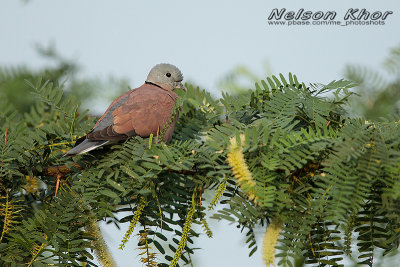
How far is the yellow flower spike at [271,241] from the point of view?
1.58m

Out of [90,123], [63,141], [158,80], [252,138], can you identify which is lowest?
[252,138]

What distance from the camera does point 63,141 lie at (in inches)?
96.2

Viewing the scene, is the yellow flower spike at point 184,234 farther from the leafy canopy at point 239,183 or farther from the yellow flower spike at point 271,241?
the yellow flower spike at point 271,241

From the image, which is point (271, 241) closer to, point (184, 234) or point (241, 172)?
point (241, 172)

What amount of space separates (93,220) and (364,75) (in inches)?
66.7

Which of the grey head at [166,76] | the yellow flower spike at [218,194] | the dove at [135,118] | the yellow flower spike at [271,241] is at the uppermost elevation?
the grey head at [166,76]

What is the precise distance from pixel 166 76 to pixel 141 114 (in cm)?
124

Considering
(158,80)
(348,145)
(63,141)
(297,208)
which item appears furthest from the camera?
(158,80)

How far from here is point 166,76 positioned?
4.09 m

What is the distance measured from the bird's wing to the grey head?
2.77ft

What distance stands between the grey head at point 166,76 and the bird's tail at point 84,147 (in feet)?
5.68

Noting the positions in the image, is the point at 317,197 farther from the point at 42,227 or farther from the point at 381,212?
the point at 42,227

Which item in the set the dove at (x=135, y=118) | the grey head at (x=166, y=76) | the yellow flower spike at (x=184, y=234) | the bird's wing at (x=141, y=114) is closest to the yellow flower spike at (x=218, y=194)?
the yellow flower spike at (x=184, y=234)

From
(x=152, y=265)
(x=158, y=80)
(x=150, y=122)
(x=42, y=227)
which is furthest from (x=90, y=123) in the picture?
(x=158, y=80)
